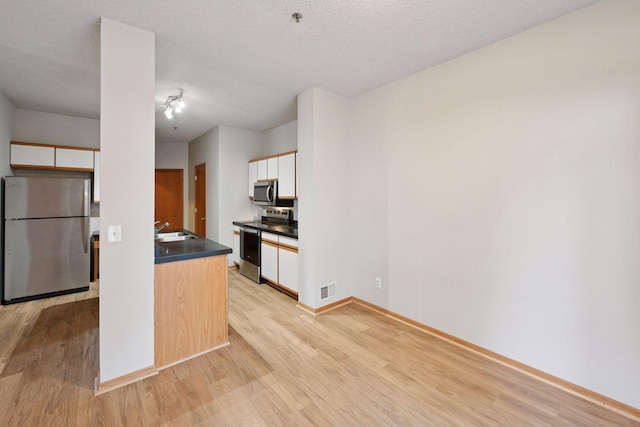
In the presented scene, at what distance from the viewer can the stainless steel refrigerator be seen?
3.39 meters

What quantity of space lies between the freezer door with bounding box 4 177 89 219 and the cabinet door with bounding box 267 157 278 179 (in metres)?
2.51

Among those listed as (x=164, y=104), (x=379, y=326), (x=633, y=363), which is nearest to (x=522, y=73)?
(x=633, y=363)

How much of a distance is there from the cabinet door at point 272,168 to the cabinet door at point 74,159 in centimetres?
265

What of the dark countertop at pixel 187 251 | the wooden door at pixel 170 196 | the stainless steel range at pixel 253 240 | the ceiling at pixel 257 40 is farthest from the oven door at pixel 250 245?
the wooden door at pixel 170 196

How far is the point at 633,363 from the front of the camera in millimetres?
1709

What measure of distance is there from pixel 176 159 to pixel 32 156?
2.53m

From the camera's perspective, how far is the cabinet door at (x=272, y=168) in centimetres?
437

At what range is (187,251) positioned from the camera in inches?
92.3

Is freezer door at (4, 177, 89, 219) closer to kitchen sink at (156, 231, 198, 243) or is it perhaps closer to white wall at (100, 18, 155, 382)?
kitchen sink at (156, 231, 198, 243)

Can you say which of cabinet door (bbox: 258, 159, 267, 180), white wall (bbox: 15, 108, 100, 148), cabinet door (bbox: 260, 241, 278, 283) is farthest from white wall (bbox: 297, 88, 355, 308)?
white wall (bbox: 15, 108, 100, 148)

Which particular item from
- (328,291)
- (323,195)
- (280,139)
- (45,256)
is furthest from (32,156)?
(328,291)

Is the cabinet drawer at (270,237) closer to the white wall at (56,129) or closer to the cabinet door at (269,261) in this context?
the cabinet door at (269,261)

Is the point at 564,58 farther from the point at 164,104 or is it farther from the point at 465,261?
the point at 164,104

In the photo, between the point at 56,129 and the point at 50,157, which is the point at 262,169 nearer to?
the point at 50,157
